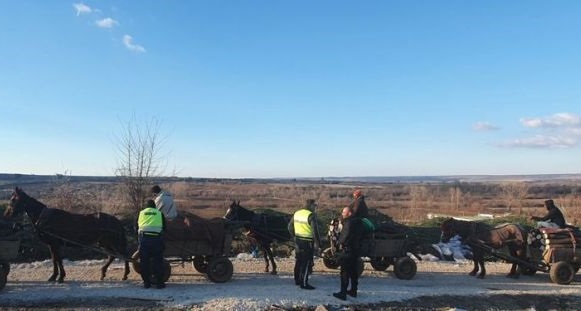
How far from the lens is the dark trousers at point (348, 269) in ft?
36.9

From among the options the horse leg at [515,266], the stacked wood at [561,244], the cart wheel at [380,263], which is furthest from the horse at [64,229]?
the stacked wood at [561,244]

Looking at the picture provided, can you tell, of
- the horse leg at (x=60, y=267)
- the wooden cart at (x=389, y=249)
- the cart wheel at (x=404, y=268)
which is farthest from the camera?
the cart wheel at (x=404, y=268)

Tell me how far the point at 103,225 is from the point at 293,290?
189 inches

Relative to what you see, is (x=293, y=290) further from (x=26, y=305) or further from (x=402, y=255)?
(x=26, y=305)

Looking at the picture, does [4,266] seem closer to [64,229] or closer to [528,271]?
[64,229]

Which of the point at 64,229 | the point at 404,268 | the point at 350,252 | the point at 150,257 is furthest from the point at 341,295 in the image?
the point at 64,229

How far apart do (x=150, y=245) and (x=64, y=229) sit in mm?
2375

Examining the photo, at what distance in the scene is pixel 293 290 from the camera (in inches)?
461

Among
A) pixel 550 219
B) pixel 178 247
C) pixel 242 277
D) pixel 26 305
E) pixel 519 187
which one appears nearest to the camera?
pixel 26 305

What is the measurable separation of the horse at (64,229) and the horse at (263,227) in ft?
9.39

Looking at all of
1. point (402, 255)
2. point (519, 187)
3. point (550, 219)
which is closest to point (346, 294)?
point (402, 255)

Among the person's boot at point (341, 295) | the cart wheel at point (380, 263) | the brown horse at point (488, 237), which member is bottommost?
the person's boot at point (341, 295)

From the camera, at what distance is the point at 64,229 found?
12.4m

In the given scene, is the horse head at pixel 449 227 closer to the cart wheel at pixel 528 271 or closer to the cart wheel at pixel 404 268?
the cart wheel at pixel 404 268
